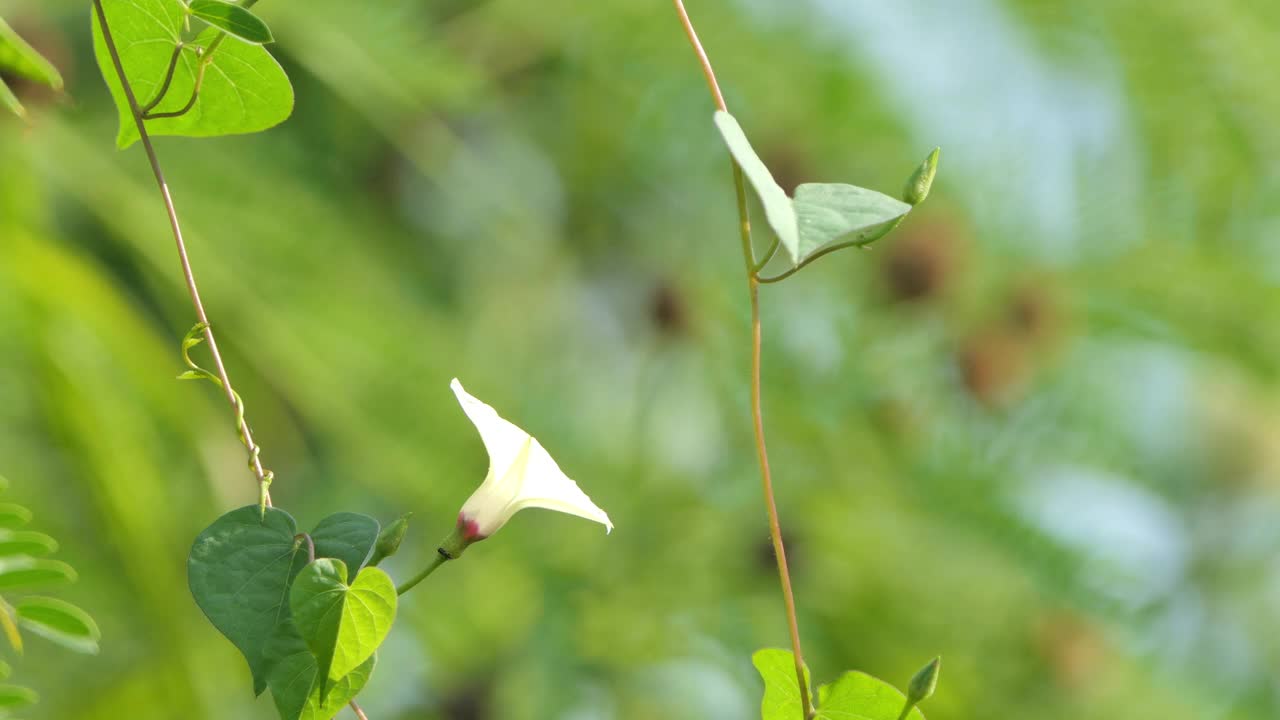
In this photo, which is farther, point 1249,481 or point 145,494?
point 1249,481

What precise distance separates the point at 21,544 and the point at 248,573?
10 cm

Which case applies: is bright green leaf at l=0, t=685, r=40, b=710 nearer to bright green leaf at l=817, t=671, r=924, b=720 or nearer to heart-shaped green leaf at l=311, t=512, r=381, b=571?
heart-shaped green leaf at l=311, t=512, r=381, b=571

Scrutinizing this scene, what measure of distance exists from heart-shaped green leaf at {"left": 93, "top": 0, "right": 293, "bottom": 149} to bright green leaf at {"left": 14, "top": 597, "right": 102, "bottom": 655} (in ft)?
0.43

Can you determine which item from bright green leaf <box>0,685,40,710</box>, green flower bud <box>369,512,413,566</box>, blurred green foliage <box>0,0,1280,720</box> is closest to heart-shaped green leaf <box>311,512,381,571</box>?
green flower bud <box>369,512,413,566</box>

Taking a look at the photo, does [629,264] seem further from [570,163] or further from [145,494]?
[145,494]

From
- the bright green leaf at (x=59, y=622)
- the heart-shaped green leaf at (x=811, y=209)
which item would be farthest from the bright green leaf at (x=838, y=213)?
the bright green leaf at (x=59, y=622)

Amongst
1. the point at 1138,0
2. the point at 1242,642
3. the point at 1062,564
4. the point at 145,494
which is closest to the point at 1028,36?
the point at 1138,0

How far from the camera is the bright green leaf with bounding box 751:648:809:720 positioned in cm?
36

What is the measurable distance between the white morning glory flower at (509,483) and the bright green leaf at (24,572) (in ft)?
0.39

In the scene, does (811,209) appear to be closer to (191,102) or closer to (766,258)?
(766,258)

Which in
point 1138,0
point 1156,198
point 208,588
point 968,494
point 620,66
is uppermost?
point 208,588

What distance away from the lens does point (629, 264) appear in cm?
188

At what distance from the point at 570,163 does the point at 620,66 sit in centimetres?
15

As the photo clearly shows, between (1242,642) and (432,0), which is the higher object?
(432,0)
